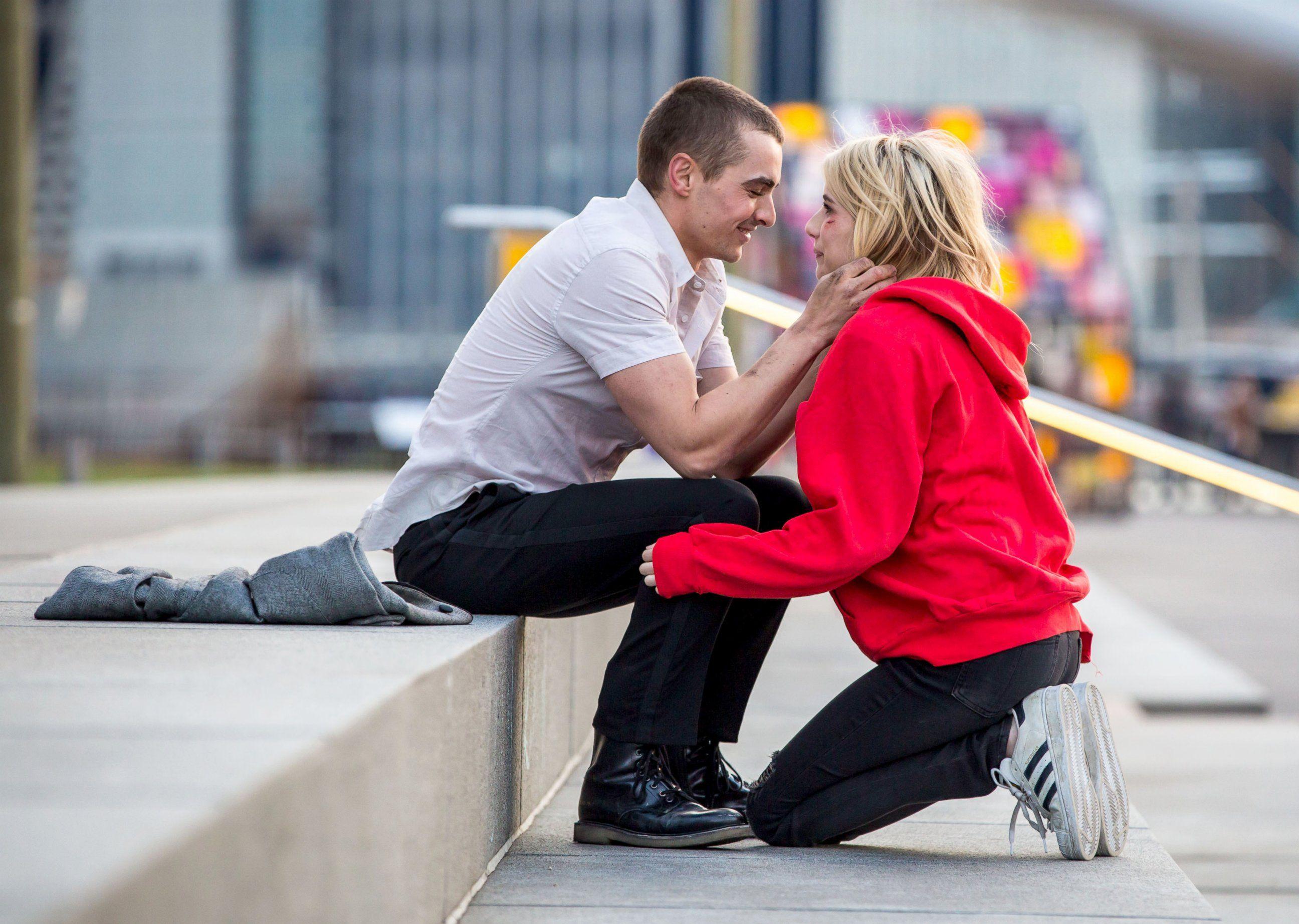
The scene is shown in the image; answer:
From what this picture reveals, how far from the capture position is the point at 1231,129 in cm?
9169

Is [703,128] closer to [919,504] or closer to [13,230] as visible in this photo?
[919,504]

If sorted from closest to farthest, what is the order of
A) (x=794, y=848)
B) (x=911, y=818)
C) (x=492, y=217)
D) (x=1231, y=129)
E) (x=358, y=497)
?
(x=794, y=848) → (x=911, y=818) → (x=492, y=217) → (x=358, y=497) → (x=1231, y=129)

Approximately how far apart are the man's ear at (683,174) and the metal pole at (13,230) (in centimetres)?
1028

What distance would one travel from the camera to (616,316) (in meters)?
2.78

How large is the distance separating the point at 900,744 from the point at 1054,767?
0.88 feet

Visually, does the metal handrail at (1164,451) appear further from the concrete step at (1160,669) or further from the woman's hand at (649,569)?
A: the concrete step at (1160,669)

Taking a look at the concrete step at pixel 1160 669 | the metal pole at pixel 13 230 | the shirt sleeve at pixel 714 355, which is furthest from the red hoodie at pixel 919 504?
the metal pole at pixel 13 230

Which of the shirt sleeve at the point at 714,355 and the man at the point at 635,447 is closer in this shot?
the man at the point at 635,447

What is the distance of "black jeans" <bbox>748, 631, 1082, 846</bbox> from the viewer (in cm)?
254

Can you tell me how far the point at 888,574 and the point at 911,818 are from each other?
0.94 m

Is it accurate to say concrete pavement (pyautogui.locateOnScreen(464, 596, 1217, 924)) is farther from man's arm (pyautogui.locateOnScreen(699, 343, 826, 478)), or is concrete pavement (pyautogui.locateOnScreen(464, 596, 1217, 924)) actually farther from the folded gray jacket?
man's arm (pyautogui.locateOnScreen(699, 343, 826, 478))

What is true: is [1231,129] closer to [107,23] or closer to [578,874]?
[107,23]

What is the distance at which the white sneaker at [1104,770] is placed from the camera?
2.54 m

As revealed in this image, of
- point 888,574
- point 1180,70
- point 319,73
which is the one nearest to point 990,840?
point 888,574
